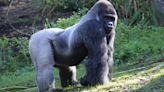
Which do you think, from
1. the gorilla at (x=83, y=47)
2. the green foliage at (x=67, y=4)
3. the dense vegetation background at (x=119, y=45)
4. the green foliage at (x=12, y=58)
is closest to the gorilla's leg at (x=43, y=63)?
the gorilla at (x=83, y=47)

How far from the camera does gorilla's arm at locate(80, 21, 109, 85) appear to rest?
3.47 meters

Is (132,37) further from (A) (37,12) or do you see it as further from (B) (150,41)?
(A) (37,12)

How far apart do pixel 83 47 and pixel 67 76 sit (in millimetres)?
955

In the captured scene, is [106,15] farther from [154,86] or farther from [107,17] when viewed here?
[154,86]

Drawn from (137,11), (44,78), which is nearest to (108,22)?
(44,78)

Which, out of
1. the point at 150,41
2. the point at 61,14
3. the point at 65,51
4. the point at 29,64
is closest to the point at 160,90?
the point at 65,51

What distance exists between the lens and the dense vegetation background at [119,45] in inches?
146

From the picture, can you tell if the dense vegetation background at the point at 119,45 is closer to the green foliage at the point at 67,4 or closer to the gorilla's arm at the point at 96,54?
the green foliage at the point at 67,4

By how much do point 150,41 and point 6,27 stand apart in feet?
21.0

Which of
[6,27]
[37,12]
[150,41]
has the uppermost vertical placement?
[37,12]

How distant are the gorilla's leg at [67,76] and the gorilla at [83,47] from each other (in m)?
0.26

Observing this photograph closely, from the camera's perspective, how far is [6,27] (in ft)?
31.1

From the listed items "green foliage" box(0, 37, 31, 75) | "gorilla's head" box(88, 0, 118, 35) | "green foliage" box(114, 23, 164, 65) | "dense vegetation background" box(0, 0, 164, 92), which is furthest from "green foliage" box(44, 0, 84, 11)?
"gorilla's head" box(88, 0, 118, 35)

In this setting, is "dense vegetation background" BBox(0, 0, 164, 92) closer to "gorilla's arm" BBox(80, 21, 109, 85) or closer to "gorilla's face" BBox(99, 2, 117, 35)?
"gorilla's arm" BBox(80, 21, 109, 85)
